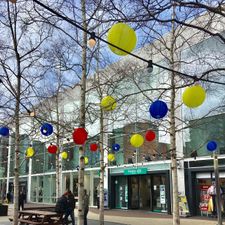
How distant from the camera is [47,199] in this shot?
39281 millimetres

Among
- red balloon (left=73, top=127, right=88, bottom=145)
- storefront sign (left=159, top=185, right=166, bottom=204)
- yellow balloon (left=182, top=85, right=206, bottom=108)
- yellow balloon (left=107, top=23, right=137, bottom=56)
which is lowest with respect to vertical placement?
storefront sign (left=159, top=185, right=166, bottom=204)

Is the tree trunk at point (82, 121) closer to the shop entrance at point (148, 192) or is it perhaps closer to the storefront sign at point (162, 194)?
the storefront sign at point (162, 194)

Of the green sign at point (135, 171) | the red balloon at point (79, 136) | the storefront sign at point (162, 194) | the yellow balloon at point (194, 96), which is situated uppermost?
the yellow balloon at point (194, 96)

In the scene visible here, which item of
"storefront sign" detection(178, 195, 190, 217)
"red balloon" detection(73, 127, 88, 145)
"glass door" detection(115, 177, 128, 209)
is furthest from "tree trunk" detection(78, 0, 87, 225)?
"glass door" detection(115, 177, 128, 209)

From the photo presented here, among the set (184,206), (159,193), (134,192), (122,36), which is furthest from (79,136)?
(134,192)

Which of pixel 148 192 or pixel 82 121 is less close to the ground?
pixel 82 121

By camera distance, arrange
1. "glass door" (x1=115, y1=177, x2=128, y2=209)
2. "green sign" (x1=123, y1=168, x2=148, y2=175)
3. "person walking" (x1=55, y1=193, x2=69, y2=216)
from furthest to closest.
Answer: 1. "glass door" (x1=115, y1=177, x2=128, y2=209)
2. "green sign" (x1=123, y1=168, x2=148, y2=175)
3. "person walking" (x1=55, y1=193, x2=69, y2=216)

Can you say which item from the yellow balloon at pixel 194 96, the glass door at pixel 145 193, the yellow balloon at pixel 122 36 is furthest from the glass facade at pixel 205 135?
the yellow balloon at pixel 122 36

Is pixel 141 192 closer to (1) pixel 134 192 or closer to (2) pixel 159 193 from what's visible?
(1) pixel 134 192

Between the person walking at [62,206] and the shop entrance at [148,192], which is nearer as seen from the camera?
the person walking at [62,206]

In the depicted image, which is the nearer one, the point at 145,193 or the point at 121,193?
the point at 145,193

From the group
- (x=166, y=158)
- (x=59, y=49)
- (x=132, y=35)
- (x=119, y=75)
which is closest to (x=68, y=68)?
(x=59, y=49)

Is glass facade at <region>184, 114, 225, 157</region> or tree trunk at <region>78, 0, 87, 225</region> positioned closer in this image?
tree trunk at <region>78, 0, 87, 225</region>

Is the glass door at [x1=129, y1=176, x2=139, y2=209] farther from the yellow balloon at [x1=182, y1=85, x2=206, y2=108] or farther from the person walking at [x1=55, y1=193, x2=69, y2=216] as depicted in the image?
the yellow balloon at [x1=182, y1=85, x2=206, y2=108]
